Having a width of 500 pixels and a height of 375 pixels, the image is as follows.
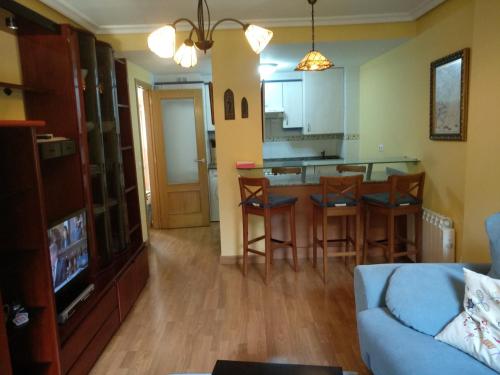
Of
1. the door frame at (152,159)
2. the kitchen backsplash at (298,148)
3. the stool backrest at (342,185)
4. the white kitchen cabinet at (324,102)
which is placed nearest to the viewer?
the stool backrest at (342,185)

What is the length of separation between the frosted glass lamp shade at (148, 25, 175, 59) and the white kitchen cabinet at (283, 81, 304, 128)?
12.5 feet

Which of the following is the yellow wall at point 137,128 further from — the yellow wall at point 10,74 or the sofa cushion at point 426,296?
the sofa cushion at point 426,296

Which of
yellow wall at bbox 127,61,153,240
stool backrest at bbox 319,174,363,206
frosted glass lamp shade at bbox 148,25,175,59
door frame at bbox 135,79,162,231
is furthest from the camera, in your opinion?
door frame at bbox 135,79,162,231

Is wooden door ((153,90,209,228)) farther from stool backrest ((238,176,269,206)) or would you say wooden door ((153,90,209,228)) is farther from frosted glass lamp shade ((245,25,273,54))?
frosted glass lamp shade ((245,25,273,54))

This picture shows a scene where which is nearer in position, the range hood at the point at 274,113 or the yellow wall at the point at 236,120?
the yellow wall at the point at 236,120

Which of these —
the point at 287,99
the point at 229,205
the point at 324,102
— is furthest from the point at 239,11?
the point at 324,102

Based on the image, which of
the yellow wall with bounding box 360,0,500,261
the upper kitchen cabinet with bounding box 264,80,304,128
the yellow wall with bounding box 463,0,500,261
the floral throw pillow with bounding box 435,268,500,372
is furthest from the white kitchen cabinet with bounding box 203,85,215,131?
the floral throw pillow with bounding box 435,268,500,372

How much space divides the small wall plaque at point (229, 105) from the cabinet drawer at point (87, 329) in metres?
2.04

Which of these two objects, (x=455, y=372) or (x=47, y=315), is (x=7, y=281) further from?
(x=455, y=372)

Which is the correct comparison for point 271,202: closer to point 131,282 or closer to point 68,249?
point 131,282

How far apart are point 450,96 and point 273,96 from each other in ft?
10.1

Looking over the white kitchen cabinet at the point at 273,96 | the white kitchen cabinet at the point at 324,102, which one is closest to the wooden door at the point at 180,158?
the white kitchen cabinet at the point at 273,96

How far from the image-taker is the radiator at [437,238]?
10.1 ft

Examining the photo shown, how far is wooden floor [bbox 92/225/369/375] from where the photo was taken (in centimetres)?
237
